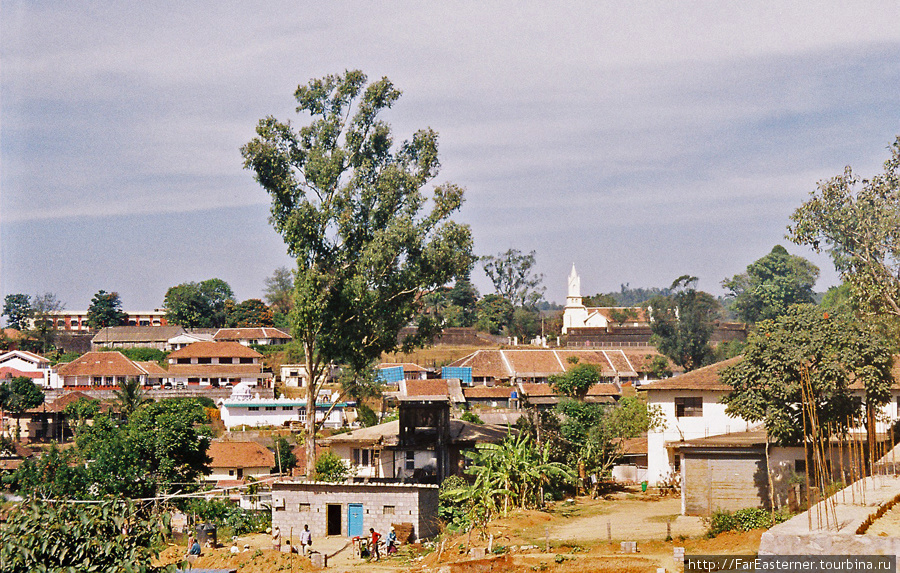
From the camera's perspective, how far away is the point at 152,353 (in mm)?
71812

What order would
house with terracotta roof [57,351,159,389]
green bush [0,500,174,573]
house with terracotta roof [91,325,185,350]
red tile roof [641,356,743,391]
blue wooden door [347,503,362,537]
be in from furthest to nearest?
house with terracotta roof [91,325,185,350] → house with terracotta roof [57,351,159,389] → red tile roof [641,356,743,391] → blue wooden door [347,503,362,537] → green bush [0,500,174,573]

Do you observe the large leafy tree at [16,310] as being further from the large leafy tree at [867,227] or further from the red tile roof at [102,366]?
the large leafy tree at [867,227]

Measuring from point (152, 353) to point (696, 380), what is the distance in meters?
55.9

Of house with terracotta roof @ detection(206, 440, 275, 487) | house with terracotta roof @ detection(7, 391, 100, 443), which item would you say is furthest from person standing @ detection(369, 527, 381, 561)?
house with terracotta roof @ detection(7, 391, 100, 443)

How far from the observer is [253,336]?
254 ft

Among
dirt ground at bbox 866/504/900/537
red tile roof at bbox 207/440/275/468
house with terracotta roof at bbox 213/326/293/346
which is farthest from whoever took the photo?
house with terracotta roof at bbox 213/326/293/346

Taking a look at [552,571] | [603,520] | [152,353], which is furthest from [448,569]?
[152,353]

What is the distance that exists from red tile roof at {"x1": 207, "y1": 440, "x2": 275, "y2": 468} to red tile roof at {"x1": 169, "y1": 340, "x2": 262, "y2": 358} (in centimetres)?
2832

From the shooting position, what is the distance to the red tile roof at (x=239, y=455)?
36281 mm

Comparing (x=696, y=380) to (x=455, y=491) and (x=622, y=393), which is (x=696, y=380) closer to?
(x=455, y=491)

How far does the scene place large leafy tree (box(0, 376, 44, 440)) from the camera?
51.1m

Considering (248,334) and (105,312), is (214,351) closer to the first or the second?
(248,334)

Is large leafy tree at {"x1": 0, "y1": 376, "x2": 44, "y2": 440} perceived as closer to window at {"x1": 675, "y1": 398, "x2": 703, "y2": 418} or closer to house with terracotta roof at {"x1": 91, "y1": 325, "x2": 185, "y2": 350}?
house with terracotta roof at {"x1": 91, "y1": 325, "x2": 185, "y2": 350}

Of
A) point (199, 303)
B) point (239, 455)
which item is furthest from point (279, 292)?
point (239, 455)
